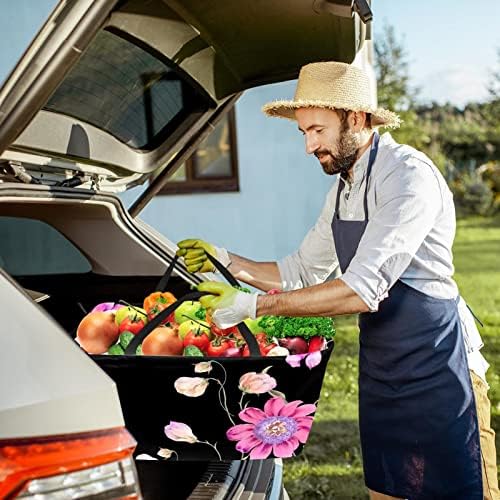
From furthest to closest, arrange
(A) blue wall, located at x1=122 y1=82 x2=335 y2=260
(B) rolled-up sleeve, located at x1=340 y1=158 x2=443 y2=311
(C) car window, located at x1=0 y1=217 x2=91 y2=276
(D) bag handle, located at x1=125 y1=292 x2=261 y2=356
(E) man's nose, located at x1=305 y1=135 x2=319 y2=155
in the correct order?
1. (A) blue wall, located at x1=122 y1=82 x2=335 y2=260
2. (C) car window, located at x1=0 y1=217 x2=91 y2=276
3. (E) man's nose, located at x1=305 y1=135 x2=319 y2=155
4. (B) rolled-up sleeve, located at x1=340 y1=158 x2=443 y2=311
5. (D) bag handle, located at x1=125 y1=292 x2=261 y2=356

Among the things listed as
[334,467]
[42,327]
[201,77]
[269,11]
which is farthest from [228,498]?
[334,467]

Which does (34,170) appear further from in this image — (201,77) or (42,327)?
(42,327)

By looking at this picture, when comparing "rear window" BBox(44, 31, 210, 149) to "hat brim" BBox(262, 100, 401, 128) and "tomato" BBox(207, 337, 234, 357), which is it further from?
"tomato" BBox(207, 337, 234, 357)

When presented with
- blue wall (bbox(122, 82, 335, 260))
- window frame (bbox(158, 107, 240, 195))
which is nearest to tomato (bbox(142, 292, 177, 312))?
blue wall (bbox(122, 82, 335, 260))

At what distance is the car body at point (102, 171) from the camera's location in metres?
1.47

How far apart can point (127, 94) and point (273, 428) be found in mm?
1257

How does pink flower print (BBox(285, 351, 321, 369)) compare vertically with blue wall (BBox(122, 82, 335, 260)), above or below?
above

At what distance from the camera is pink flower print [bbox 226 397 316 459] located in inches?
81.1

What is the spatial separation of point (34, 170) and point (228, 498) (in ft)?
3.55

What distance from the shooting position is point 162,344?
85.6 inches

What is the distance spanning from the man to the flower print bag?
1.68 feet

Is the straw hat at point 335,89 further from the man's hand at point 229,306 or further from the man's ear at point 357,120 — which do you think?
the man's hand at point 229,306

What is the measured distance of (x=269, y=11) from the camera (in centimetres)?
242

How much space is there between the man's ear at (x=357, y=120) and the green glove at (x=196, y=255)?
0.54m
